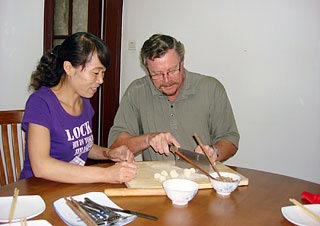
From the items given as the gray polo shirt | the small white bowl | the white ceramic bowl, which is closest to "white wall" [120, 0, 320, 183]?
the gray polo shirt

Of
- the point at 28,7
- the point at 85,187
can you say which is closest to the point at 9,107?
the point at 28,7

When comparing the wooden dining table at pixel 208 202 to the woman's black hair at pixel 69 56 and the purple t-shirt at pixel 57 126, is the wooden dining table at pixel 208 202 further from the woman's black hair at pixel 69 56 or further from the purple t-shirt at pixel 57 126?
the woman's black hair at pixel 69 56

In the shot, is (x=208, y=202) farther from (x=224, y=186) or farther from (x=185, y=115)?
(x=185, y=115)

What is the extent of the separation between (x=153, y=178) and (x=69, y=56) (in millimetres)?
687

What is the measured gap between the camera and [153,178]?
137 centimetres

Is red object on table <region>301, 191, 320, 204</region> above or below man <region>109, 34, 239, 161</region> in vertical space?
below

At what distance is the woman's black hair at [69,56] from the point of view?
1590mm

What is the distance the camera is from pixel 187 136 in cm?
199

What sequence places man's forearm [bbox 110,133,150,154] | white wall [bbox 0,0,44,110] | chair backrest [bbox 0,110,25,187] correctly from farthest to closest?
1. white wall [bbox 0,0,44,110]
2. man's forearm [bbox 110,133,150,154]
3. chair backrest [bbox 0,110,25,187]

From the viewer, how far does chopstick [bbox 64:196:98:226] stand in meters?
0.92

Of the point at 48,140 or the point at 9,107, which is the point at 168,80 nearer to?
the point at 48,140

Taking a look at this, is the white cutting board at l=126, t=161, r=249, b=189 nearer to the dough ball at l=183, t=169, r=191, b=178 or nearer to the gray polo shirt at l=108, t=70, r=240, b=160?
the dough ball at l=183, t=169, r=191, b=178

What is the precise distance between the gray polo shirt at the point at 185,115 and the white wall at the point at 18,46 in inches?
57.8

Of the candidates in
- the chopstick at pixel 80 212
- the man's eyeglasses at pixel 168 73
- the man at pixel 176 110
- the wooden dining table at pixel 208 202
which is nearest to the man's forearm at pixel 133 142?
the man at pixel 176 110
